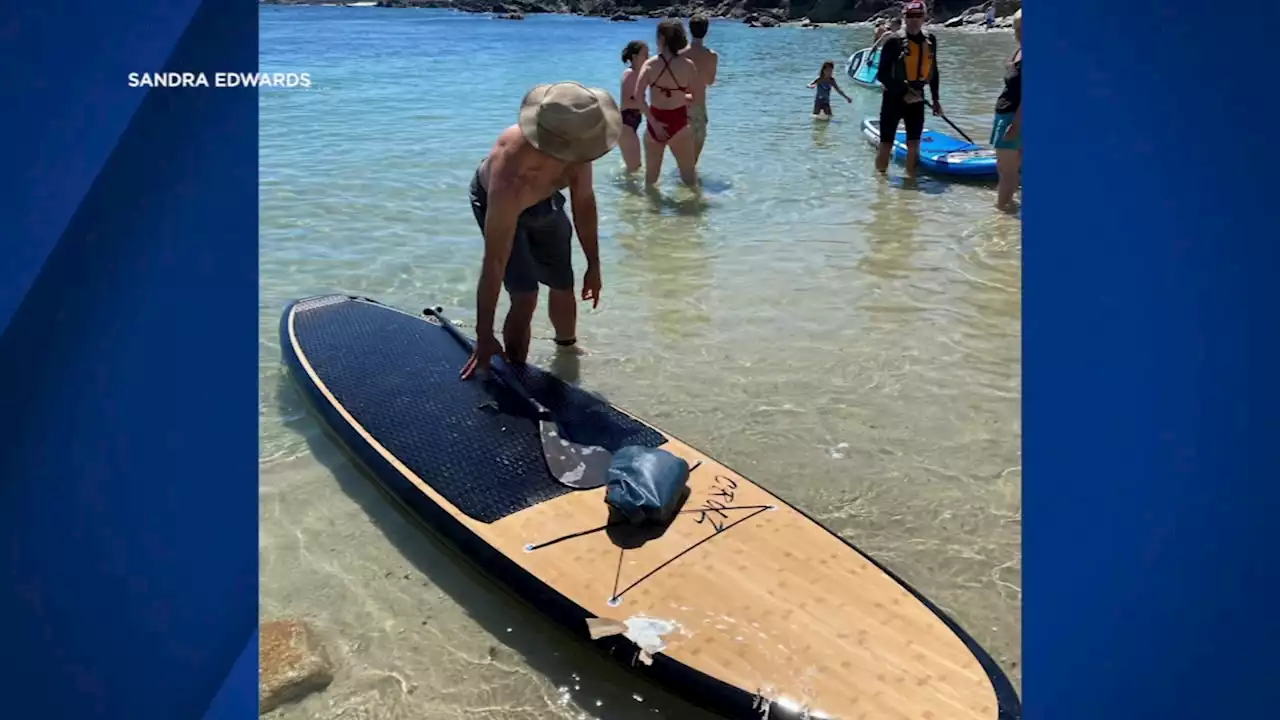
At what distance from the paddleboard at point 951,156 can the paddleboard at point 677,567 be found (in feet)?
23.2

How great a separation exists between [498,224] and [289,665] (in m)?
2.06

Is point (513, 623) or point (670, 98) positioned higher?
point (670, 98)

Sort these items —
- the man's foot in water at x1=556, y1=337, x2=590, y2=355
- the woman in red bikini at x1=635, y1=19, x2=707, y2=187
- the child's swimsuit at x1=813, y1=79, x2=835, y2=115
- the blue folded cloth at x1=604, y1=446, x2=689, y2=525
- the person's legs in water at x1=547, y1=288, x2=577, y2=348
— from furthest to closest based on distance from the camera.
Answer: the child's swimsuit at x1=813, y1=79, x2=835, y2=115
the woman in red bikini at x1=635, y1=19, x2=707, y2=187
the man's foot in water at x1=556, y1=337, x2=590, y2=355
the person's legs in water at x1=547, y1=288, x2=577, y2=348
the blue folded cloth at x1=604, y1=446, x2=689, y2=525

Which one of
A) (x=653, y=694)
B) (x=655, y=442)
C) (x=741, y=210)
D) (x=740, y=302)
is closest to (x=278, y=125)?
(x=741, y=210)

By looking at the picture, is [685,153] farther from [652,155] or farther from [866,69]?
[866,69]

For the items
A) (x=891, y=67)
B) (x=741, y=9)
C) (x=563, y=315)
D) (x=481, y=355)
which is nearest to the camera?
(x=481, y=355)

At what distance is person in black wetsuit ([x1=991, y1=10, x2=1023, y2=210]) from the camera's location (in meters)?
8.12

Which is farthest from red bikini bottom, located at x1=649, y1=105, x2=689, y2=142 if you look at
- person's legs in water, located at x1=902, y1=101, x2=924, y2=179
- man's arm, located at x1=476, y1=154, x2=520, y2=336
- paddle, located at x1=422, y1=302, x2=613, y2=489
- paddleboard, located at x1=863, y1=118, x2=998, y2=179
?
paddle, located at x1=422, y1=302, x2=613, y2=489

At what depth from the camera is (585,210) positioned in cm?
483

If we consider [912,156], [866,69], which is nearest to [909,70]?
[912,156]

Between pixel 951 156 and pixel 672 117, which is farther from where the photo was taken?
pixel 951 156

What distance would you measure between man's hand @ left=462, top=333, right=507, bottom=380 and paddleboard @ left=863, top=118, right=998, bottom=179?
7088 mm

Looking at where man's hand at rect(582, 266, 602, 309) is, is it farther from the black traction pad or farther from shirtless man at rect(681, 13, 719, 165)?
shirtless man at rect(681, 13, 719, 165)

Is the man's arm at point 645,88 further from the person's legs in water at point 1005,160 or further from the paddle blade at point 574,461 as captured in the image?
the paddle blade at point 574,461
